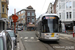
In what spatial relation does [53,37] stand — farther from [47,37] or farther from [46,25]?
[46,25]

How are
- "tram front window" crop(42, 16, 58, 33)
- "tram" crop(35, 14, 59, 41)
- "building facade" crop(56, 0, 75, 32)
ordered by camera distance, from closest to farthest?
"tram" crop(35, 14, 59, 41) → "tram front window" crop(42, 16, 58, 33) → "building facade" crop(56, 0, 75, 32)

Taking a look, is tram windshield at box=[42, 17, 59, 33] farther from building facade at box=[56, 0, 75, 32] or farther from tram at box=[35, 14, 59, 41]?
building facade at box=[56, 0, 75, 32]

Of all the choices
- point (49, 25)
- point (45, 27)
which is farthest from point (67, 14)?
point (45, 27)

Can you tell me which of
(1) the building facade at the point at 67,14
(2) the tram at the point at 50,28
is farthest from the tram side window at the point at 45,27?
(1) the building facade at the point at 67,14

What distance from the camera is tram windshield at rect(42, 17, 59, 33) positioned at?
435 inches

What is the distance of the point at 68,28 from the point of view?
1270 inches

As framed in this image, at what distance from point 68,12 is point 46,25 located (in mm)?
22965

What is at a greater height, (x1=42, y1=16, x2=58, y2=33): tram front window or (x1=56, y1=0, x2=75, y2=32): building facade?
(x1=56, y1=0, x2=75, y2=32): building facade

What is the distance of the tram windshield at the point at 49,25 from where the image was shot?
11.1 metres

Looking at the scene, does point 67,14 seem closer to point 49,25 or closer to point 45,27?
point 49,25

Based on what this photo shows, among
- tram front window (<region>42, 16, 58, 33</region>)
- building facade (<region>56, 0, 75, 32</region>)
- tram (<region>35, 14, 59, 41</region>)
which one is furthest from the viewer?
building facade (<region>56, 0, 75, 32</region>)

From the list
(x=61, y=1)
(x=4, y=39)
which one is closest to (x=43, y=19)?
(x=4, y=39)

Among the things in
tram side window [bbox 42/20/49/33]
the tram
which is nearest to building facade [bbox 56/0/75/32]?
the tram

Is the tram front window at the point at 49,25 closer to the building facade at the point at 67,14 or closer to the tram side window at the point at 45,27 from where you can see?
the tram side window at the point at 45,27
